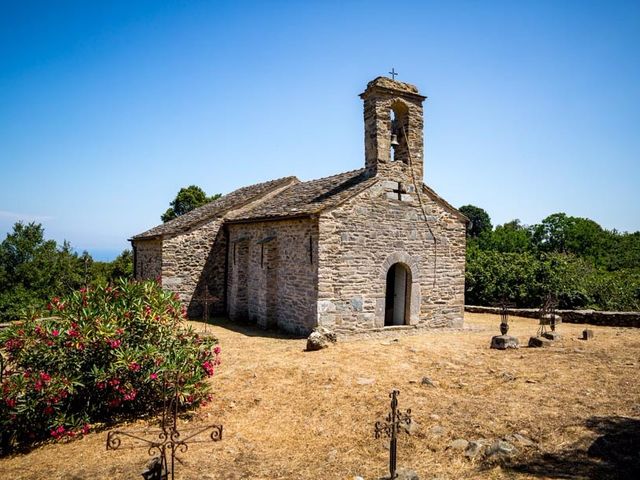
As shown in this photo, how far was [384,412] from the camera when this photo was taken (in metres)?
7.04

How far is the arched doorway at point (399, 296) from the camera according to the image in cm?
1435

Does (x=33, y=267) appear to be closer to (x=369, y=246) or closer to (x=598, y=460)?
(x=369, y=246)

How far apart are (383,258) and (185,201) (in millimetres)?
31795

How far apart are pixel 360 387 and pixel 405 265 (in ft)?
21.8

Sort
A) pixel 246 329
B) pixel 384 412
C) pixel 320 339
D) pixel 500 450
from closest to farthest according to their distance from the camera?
pixel 500 450 < pixel 384 412 < pixel 320 339 < pixel 246 329

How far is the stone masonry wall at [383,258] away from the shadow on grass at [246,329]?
74.3 inches

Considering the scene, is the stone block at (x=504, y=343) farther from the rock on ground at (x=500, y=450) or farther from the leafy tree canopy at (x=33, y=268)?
the leafy tree canopy at (x=33, y=268)

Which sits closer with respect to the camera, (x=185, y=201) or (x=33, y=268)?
(x=33, y=268)

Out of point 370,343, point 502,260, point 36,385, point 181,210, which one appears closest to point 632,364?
point 370,343

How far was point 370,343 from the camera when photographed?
12.2 metres

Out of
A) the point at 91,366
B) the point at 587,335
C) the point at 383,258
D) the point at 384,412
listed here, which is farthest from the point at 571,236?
the point at 91,366

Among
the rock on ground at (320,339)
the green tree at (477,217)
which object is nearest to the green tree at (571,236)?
the green tree at (477,217)

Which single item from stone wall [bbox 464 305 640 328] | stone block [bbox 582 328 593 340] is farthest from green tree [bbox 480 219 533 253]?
stone block [bbox 582 328 593 340]

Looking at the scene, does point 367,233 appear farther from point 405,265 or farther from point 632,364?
point 632,364
